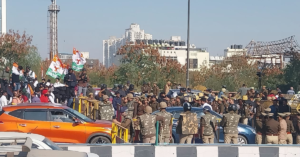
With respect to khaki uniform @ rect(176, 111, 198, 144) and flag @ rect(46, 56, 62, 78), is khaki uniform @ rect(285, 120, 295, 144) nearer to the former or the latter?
khaki uniform @ rect(176, 111, 198, 144)

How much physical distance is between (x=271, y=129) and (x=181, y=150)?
346 cm

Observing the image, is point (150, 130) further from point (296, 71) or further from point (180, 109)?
point (296, 71)

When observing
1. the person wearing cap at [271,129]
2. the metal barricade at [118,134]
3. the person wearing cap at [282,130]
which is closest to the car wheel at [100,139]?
the metal barricade at [118,134]

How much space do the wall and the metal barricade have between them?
102cm

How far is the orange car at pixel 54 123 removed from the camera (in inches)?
535

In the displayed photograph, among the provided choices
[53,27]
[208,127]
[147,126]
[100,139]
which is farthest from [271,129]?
[53,27]

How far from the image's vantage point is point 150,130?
12.0m

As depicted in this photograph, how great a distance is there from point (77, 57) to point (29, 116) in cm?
1451

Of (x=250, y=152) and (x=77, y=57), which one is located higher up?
(x=77, y=57)

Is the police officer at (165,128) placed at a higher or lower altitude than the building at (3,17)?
lower

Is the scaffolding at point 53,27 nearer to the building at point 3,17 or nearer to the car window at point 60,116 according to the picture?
the building at point 3,17

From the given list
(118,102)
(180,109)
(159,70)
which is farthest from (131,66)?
(180,109)

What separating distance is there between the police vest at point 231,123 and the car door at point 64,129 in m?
3.89

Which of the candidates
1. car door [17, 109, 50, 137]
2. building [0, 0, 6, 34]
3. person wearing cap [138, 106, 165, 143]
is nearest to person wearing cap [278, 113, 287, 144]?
person wearing cap [138, 106, 165, 143]
